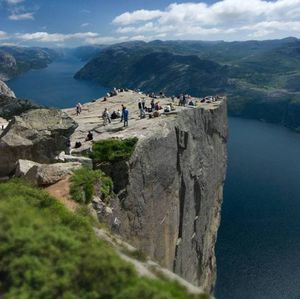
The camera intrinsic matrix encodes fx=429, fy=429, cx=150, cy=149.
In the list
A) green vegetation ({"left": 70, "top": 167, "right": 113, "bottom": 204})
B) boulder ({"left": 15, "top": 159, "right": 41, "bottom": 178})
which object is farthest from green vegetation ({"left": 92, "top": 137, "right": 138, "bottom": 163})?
boulder ({"left": 15, "top": 159, "right": 41, "bottom": 178})

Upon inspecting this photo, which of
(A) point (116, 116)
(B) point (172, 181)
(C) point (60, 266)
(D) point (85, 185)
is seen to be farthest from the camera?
(A) point (116, 116)

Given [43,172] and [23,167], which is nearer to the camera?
[43,172]

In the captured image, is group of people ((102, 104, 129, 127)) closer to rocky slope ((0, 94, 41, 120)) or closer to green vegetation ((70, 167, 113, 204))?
rocky slope ((0, 94, 41, 120))

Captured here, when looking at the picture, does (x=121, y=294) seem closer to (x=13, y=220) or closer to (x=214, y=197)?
(x=13, y=220)

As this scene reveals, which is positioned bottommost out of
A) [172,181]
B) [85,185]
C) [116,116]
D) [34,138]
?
[172,181]

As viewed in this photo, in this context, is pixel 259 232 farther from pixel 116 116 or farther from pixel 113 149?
pixel 113 149

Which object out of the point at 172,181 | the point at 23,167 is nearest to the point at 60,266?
the point at 23,167
